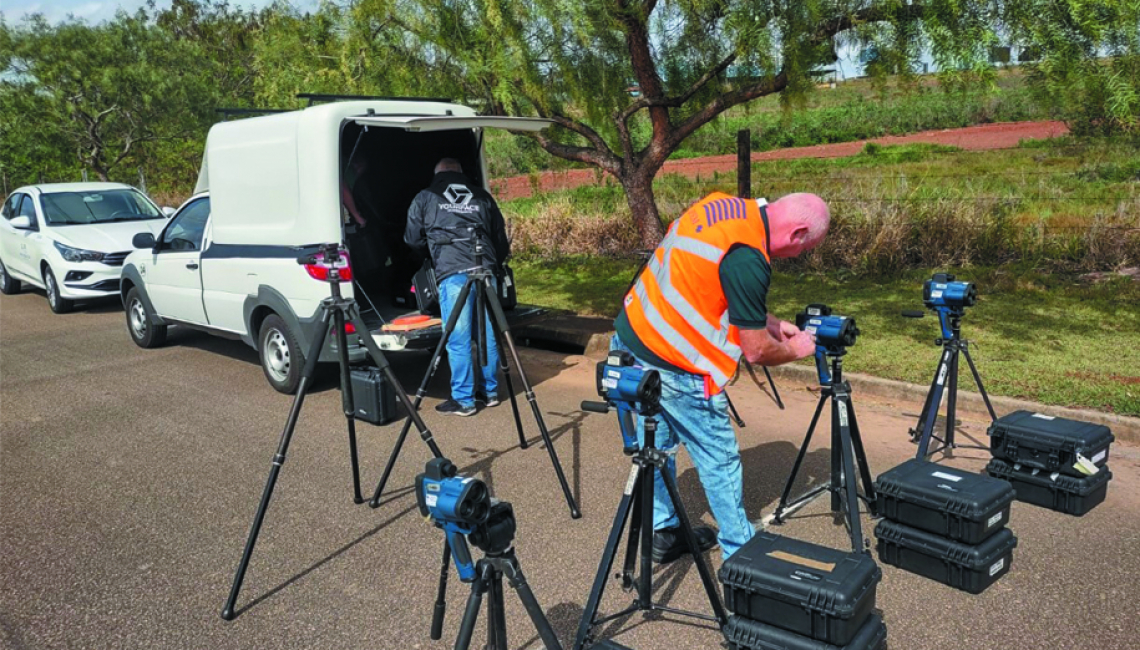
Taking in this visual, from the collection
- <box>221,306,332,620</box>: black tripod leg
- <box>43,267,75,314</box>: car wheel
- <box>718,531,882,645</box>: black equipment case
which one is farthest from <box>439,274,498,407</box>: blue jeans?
<box>43,267,75,314</box>: car wheel

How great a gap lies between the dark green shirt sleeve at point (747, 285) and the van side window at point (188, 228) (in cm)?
679

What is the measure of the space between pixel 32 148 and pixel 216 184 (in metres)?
16.2

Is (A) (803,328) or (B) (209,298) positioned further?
(B) (209,298)

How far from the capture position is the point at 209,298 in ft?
27.3

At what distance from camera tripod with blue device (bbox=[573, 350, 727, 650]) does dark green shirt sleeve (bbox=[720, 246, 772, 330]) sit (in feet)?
1.56

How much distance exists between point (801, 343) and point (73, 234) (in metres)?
11.5

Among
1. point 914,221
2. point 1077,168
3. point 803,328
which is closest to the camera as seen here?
point 803,328

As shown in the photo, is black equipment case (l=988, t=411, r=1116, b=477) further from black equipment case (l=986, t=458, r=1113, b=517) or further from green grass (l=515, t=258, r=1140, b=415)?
green grass (l=515, t=258, r=1140, b=415)

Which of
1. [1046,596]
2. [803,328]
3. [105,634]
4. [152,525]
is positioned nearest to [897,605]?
[1046,596]

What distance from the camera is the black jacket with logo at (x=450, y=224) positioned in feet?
22.9

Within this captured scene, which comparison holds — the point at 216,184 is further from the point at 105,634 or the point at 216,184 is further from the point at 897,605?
the point at 897,605

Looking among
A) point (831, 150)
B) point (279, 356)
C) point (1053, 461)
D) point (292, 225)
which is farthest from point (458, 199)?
point (831, 150)

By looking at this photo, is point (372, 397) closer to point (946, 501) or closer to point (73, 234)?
point (946, 501)

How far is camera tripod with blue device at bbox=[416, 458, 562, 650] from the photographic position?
2615mm
